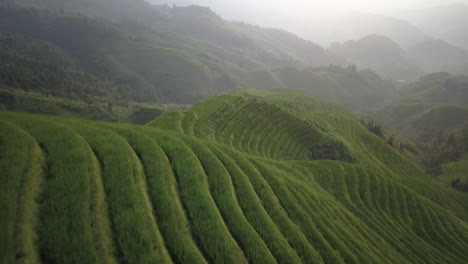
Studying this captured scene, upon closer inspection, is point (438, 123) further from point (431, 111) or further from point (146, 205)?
point (146, 205)

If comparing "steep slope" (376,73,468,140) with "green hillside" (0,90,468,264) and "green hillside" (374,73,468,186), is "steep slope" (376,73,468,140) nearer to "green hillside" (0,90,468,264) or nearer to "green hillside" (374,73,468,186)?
"green hillside" (374,73,468,186)

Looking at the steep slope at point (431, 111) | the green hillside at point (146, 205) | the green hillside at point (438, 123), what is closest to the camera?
the green hillside at point (146, 205)

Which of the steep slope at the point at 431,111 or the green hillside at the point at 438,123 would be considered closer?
the green hillside at the point at 438,123

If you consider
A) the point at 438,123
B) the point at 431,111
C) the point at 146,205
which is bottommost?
the point at 438,123

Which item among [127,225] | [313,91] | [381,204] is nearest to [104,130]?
[127,225]

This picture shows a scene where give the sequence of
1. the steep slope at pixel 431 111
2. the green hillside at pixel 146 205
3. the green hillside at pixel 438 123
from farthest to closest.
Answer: the steep slope at pixel 431 111, the green hillside at pixel 438 123, the green hillside at pixel 146 205

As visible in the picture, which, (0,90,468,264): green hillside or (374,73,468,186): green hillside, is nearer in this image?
(0,90,468,264): green hillside

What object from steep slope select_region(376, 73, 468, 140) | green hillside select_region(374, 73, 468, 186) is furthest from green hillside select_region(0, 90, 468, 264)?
steep slope select_region(376, 73, 468, 140)

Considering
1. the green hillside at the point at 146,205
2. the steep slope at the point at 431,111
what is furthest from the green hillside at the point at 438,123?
the green hillside at the point at 146,205

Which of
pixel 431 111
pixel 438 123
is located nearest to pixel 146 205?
pixel 438 123

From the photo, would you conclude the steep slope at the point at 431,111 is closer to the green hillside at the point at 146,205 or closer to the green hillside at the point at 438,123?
the green hillside at the point at 438,123

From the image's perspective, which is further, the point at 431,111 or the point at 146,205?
the point at 431,111

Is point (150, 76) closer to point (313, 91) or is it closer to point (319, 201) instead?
point (313, 91)
